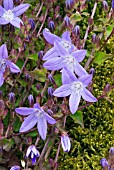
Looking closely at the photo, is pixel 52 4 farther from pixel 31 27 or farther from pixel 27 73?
pixel 27 73

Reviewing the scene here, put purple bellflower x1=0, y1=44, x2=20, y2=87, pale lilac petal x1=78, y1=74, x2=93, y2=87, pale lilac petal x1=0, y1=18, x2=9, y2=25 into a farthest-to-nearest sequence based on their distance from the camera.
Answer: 1. pale lilac petal x1=0, y1=18, x2=9, y2=25
2. purple bellflower x1=0, y1=44, x2=20, y2=87
3. pale lilac petal x1=78, y1=74, x2=93, y2=87

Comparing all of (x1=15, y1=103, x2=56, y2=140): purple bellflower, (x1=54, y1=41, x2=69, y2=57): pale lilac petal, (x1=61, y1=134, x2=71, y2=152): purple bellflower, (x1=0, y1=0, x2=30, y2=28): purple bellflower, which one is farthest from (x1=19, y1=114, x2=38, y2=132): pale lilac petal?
(x1=0, y1=0, x2=30, y2=28): purple bellflower

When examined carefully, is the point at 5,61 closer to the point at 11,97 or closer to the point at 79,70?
the point at 11,97

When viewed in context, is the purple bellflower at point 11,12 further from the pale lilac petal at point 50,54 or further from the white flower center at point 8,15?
the pale lilac petal at point 50,54

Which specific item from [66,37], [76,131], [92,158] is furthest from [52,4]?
[92,158]

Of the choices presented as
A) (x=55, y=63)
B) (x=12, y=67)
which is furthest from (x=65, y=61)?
(x=12, y=67)

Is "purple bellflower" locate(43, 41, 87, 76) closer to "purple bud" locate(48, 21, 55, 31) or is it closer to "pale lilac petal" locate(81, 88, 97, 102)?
"pale lilac petal" locate(81, 88, 97, 102)
